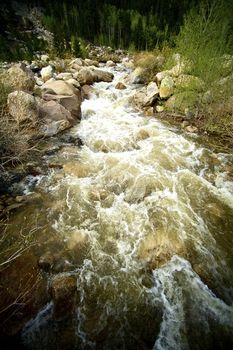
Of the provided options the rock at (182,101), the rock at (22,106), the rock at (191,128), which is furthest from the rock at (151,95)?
the rock at (22,106)

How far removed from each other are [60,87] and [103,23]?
26722 millimetres

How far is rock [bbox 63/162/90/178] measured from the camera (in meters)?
7.73

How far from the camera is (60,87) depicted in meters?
12.0

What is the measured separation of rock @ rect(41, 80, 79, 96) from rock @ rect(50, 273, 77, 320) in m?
9.57

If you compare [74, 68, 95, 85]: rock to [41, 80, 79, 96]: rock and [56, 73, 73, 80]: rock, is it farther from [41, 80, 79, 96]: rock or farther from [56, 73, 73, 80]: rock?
[41, 80, 79, 96]: rock

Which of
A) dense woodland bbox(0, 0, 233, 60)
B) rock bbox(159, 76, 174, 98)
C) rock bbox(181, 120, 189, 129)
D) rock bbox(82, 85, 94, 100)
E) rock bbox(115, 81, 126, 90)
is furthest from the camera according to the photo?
dense woodland bbox(0, 0, 233, 60)

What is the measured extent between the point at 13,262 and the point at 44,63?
49.5 ft

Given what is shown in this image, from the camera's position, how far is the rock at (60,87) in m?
11.8

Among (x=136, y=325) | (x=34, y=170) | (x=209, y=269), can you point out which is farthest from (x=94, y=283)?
(x=34, y=170)

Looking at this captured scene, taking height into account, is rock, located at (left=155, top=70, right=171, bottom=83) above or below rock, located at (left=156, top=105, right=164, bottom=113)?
above

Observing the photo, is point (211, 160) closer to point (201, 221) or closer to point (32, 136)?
point (201, 221)

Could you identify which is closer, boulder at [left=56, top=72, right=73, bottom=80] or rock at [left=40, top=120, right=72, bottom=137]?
rock at [left=40, top=120, right=72, bottom=137]

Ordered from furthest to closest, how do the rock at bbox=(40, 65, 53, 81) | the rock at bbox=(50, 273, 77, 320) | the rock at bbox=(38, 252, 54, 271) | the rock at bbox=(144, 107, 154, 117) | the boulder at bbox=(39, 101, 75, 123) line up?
the rock at bbox=(40, 65, 53, 81), the rock at bbox=(144, 107, 154, 117), the boulder at bbox=(39, 101, 75, 123), the rock at bbox=(38, 252, 54, 271), the rock at bbox=(50, 273, 77, 320)

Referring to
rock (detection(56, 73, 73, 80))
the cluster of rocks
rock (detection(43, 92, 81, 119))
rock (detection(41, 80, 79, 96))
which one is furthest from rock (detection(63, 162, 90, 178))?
rock (detection(56, 73, 73, 80))
